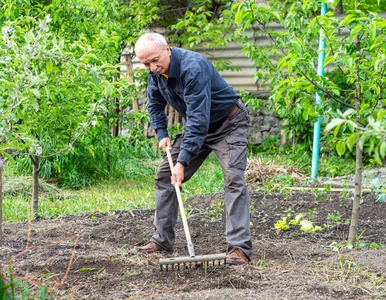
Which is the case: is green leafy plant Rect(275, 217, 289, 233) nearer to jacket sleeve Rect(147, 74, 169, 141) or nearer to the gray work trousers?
the gray work trousers

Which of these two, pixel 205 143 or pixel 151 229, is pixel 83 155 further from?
pixel 205 143

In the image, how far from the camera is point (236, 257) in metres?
3.00

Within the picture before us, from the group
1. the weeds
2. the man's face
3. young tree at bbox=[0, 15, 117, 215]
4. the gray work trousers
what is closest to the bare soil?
the weeds

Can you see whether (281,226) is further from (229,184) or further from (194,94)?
(194,94)

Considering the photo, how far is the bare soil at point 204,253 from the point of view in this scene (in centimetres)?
242

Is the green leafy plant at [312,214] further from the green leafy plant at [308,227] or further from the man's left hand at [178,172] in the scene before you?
the man's left hand at [178,172]

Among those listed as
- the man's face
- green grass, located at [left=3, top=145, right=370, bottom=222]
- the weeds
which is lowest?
green grass, located at [left=3, top=145, right=370, bottom=222]

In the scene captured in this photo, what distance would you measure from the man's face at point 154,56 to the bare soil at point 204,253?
133 centimetres

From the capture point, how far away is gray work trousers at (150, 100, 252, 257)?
3094 millimetres

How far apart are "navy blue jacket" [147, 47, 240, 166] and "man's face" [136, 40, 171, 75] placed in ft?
0.17

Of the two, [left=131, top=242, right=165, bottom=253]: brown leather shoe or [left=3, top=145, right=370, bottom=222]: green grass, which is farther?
[left=3, top=145, right=370, bottom=222]: green grass

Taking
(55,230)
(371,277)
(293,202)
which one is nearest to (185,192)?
(293,202)

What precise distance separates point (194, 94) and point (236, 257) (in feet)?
3.89

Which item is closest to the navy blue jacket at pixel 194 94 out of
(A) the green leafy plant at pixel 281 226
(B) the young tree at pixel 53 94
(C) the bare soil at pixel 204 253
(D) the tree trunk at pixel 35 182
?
(B) the young tree at pixel 53 94
